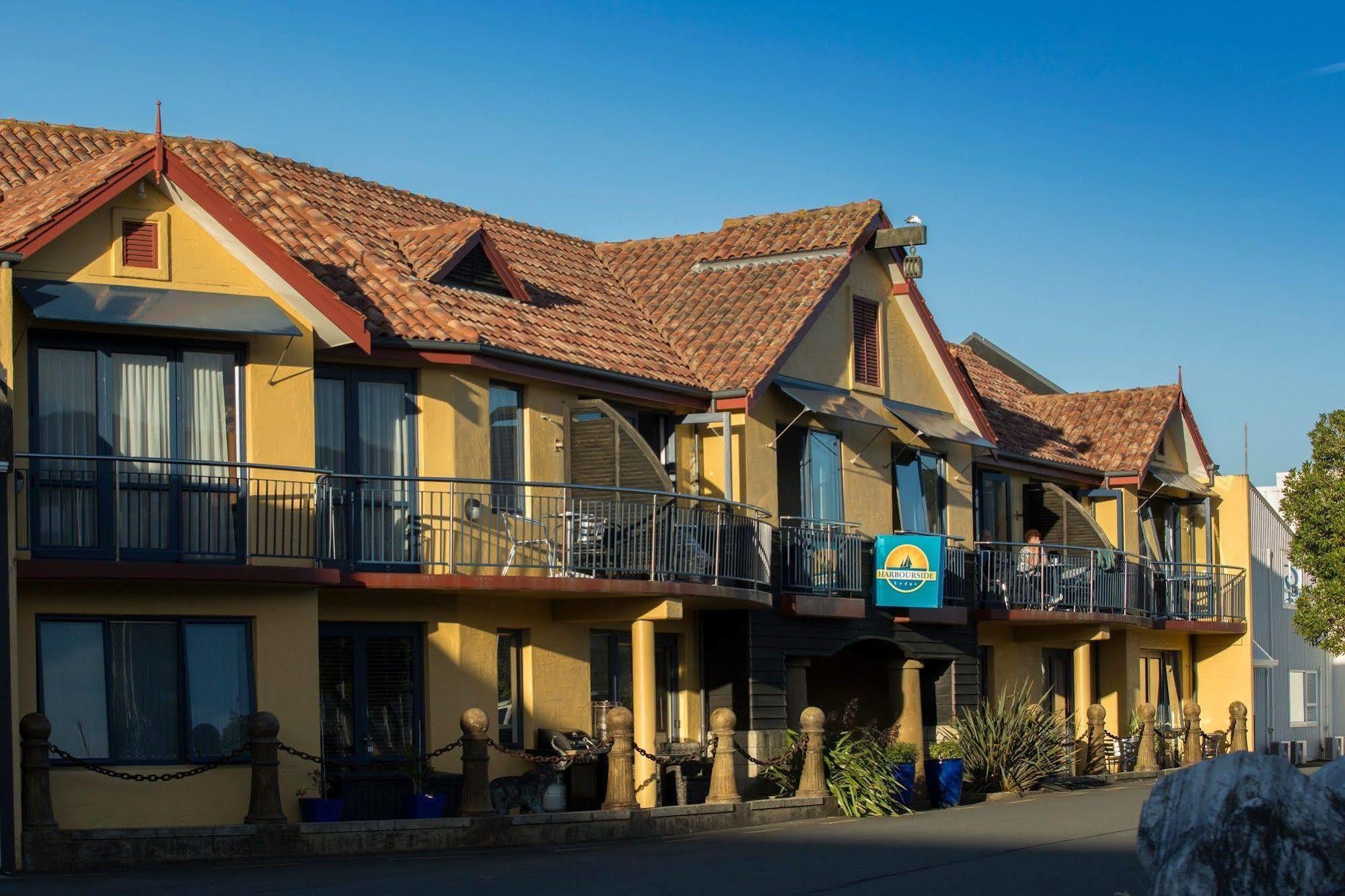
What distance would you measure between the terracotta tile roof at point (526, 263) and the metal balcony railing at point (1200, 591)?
37.5 feet

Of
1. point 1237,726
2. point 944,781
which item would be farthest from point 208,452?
point 1237,726

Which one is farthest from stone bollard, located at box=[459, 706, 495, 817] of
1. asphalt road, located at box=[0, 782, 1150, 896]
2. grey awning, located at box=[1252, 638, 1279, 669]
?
grey awning, located at box=[1252, 638, 1279, 669]

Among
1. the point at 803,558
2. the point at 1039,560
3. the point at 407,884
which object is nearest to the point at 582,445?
the point at 803,558

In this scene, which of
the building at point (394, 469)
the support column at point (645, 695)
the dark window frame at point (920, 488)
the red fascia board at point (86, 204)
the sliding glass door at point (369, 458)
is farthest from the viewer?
the dark window frame at point (920, 488)

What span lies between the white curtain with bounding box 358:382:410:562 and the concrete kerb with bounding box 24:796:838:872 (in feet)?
11.6

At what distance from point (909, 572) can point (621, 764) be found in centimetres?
808

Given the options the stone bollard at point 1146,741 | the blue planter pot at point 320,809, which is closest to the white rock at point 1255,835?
the blue planter pot at point 320,809

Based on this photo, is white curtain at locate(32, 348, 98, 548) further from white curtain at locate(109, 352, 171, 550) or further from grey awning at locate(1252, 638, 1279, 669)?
grey awning at locate(1252, 638, 1279, 669)

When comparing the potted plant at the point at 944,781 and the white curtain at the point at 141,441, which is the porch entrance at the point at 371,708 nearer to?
the white curtain at the point at 141,441

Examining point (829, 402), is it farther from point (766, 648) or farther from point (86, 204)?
point (86, 204)

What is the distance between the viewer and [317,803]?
2023cm

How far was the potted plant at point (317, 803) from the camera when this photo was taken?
20.2 meters

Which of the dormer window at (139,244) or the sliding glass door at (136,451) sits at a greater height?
the dormer window at (139,244)

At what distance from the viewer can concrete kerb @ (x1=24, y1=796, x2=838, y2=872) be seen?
17.6 m
